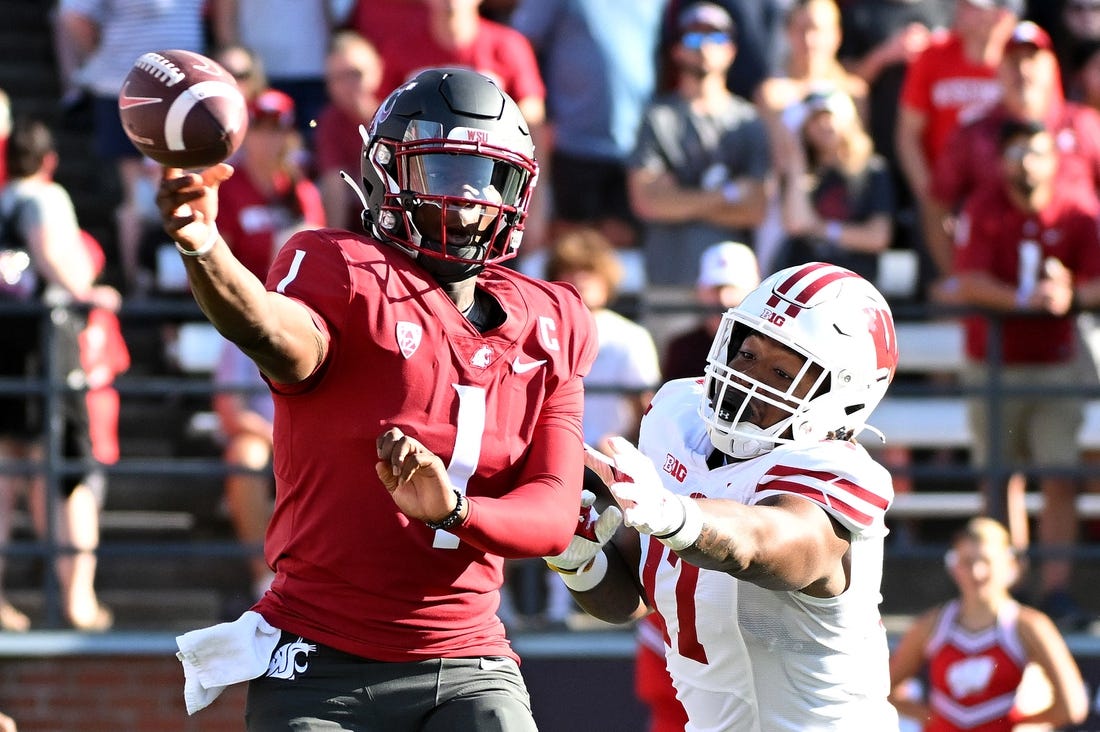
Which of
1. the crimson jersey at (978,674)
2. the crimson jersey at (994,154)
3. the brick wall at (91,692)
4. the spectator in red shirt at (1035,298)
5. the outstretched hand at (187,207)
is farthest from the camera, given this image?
the crimson jersey at (994,154)

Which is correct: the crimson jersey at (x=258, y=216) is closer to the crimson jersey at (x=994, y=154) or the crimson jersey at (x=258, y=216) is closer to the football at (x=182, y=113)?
the crimson jersey at (x=994, y=154)

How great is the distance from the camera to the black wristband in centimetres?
294

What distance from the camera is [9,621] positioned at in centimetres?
705

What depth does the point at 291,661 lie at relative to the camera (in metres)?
3.21

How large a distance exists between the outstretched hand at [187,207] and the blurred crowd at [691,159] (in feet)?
12.2

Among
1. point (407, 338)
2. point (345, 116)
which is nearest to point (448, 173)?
point (407, 338)

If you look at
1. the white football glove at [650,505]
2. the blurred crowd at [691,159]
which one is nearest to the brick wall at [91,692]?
the blurred crowd at [691,159]

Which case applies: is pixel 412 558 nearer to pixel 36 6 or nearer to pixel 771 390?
pixel 771 390

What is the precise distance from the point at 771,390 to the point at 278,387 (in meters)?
0.94

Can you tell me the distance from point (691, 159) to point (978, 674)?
235 centimetres

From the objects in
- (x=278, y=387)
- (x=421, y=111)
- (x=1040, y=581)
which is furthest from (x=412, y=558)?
(x=1040, y=581)

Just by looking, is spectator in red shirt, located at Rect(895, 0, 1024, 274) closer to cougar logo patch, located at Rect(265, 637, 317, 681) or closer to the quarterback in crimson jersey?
the quarterback in crimson jersey

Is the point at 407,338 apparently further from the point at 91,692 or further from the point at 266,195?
the point at 91,692

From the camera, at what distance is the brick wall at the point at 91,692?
698cm
